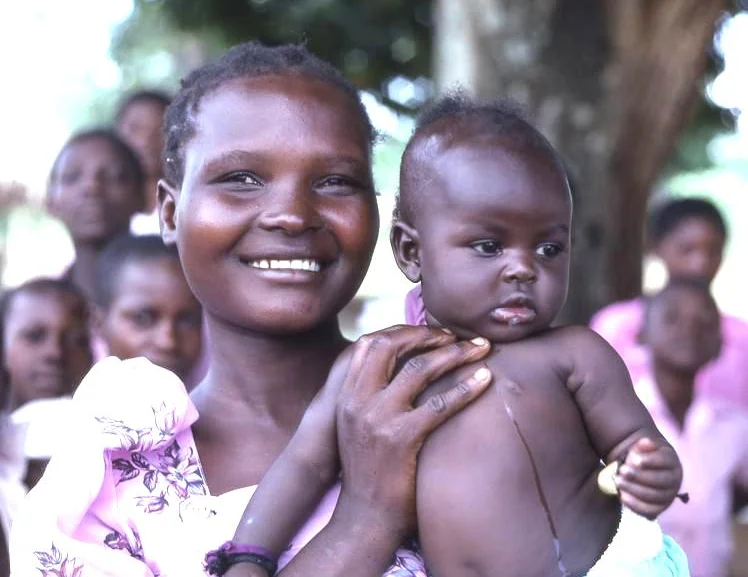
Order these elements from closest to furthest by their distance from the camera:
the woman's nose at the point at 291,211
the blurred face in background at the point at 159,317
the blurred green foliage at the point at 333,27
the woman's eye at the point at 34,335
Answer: the woman's nose at the point at 291,211
the blurred face in background at the point at 159,317
the woman's eye at the point at 34,335
the blurred green foliage at the point at 333,27

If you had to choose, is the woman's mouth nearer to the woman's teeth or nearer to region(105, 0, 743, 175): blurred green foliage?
the woman's teeth

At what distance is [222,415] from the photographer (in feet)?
7.25

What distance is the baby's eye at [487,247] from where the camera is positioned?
2090mm

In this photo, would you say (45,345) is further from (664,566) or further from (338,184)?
(664,566)

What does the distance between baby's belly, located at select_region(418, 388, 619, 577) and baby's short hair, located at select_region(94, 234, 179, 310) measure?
2.32 metres

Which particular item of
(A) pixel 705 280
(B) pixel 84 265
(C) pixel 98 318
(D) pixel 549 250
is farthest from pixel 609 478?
(A) pixel 705 280

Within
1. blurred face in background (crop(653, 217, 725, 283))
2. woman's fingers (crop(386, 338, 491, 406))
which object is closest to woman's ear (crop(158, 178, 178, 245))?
woman's fingers (crop(386, 338, 491, 406))

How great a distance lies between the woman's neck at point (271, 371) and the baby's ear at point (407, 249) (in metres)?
0.18

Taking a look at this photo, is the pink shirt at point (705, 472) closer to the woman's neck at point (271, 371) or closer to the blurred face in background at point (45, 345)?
the blurred face in background at point (45, 345)

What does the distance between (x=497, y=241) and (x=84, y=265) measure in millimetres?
3429

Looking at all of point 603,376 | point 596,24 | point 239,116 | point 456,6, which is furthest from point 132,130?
point 603,376

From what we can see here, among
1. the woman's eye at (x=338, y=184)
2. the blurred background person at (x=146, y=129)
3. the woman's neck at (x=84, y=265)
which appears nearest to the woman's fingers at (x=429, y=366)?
the woman's eye at (x=338, y=184)

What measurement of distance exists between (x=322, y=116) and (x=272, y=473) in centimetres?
64

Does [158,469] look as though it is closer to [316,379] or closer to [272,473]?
[272,473]
